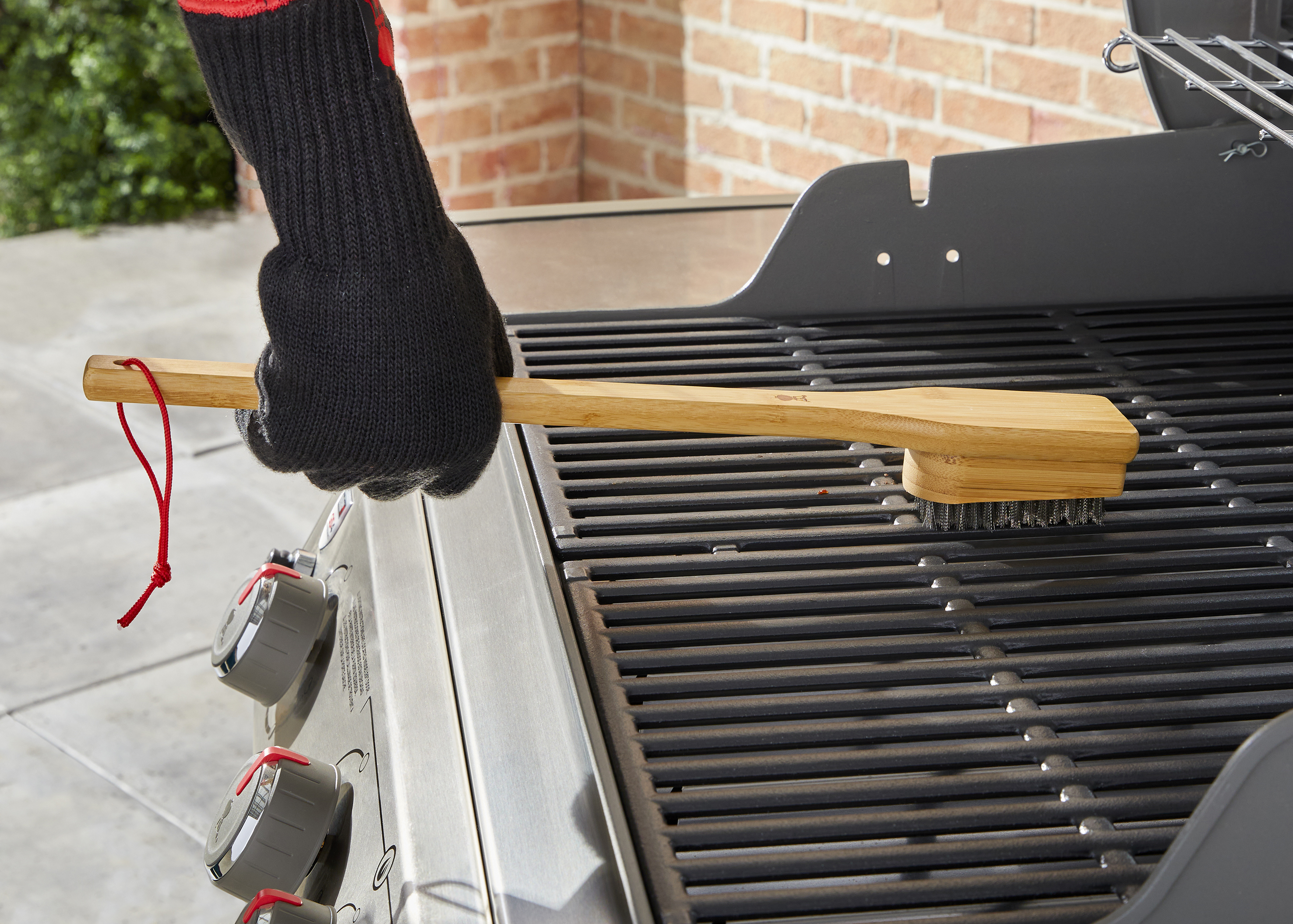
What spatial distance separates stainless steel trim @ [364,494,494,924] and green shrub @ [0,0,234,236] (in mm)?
3452

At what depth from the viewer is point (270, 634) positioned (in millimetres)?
777

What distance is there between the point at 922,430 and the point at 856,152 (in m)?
1.99

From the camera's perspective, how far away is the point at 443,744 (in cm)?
61

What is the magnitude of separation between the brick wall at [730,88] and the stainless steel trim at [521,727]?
1.73 meters

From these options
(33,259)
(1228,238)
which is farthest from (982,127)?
(33,259)

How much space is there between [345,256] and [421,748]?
0.25m

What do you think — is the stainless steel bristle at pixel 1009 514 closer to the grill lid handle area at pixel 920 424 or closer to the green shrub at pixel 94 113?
the grill lid handle area at pixel 920 424

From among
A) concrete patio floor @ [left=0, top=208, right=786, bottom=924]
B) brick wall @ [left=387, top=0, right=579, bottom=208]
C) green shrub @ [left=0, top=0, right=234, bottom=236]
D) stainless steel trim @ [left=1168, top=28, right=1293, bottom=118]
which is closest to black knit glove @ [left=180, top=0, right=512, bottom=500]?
concrete patio floor @ [left=0, top=208, right=786, bottom=924]

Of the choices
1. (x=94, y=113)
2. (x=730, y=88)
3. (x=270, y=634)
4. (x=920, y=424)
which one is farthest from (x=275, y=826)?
(x=94, y=113)

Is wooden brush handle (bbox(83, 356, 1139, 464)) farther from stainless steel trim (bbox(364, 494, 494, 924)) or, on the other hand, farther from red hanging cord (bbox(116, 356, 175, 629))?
stainless steel trim (bbox(364, 494, 494, 924))

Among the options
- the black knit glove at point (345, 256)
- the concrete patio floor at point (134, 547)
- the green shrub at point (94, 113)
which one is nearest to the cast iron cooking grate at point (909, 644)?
the black knit glove at point (345, 256)

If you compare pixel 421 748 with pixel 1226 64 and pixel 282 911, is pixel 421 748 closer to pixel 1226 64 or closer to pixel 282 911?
pixel 282 911

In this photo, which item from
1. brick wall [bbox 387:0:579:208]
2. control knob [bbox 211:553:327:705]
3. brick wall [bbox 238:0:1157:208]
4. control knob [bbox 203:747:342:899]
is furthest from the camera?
brick wall [bbox 387:0:579:208]

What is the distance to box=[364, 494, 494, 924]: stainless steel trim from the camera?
540mm
